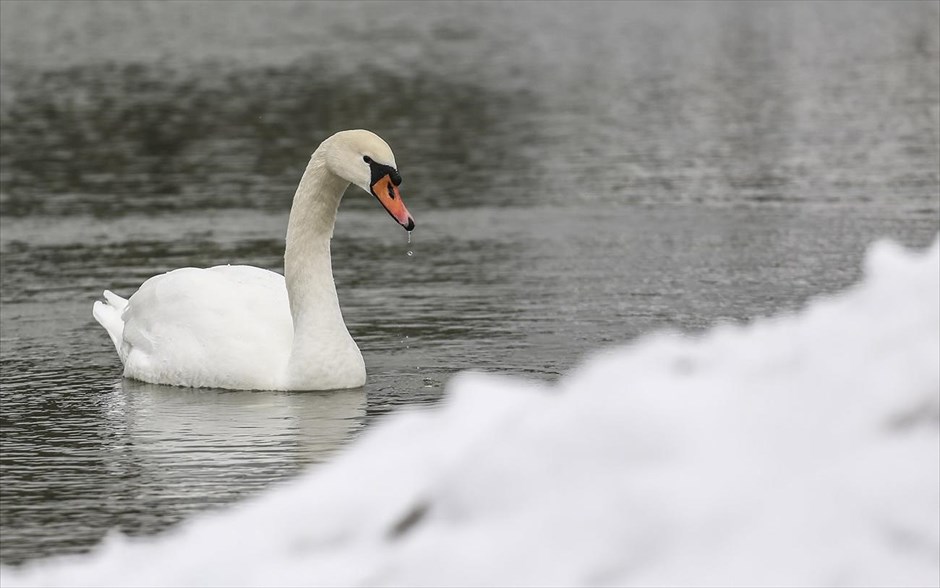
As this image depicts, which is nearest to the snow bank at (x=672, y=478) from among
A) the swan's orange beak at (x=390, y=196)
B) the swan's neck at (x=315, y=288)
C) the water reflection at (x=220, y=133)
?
the swan's orange beak at (x=390, y=196)

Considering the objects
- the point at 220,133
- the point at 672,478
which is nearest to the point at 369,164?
the point at 672,478

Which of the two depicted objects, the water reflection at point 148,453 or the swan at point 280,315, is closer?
the water reflection at point 148,453

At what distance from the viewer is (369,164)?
1039cm

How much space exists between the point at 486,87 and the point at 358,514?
89.4 ft

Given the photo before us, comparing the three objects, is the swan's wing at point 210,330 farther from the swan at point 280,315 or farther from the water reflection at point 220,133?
the water reflection at point 220,133

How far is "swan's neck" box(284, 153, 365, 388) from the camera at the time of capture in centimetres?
1035

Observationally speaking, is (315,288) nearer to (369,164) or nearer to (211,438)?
(369,164)

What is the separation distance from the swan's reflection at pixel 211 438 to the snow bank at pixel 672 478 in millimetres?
2938

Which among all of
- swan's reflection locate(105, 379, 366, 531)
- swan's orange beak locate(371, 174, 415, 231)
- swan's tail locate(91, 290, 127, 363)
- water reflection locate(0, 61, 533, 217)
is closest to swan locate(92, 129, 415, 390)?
swan's orange beak locate(371, 174, 415, 231)

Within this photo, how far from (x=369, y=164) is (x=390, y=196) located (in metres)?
0.27

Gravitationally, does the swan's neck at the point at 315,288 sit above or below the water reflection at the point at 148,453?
above

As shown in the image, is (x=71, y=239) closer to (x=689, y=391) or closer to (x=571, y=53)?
(x=689, y=391)

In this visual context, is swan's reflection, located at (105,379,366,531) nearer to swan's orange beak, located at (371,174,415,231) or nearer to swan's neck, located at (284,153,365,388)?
swan's neck, located at (284,153,365,388)

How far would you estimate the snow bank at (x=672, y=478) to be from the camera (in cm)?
410
